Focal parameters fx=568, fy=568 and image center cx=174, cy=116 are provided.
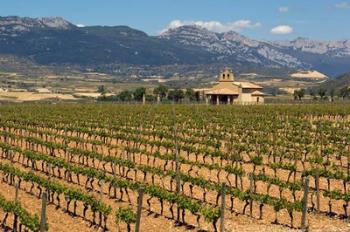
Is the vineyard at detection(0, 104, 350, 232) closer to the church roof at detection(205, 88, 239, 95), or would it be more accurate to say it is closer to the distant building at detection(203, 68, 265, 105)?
the church roof at detection(205, 88, 239, 95)

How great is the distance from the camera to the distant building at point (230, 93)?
10925cm

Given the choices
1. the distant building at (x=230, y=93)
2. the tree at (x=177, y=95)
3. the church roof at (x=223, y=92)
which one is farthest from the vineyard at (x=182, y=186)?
the tree at (x=177, y=95)

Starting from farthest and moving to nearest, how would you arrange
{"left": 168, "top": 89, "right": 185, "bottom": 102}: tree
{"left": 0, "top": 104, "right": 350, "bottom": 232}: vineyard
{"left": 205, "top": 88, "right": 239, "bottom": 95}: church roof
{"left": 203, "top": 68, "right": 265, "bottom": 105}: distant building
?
{"left": 168, "top": 89, "right": 185, "bottom": 102}: tree
{"left": 203, "top": 68, "right": 265, "bottom": 105}: distant building
{"left": 205, "top": 88, "right": 239, "bottom": 95}: church roof
{"left": 0, "top": 104, "right": 350, "bottom": 232}: vineyard

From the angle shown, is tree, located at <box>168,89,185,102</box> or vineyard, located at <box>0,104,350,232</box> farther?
tree, located at <box>168,89,185,102</box>

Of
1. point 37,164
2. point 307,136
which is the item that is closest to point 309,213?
point 37,164

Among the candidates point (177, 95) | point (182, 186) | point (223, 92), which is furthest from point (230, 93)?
point (182, 186)

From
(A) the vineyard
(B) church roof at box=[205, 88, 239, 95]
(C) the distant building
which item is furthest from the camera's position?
(C) the distant building

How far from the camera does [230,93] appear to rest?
357ft

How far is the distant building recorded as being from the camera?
10925 centimetres

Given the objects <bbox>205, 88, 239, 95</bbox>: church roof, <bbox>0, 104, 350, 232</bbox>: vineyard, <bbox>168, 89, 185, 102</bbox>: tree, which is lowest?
<bbox>168, 89, 185, 102</bbox>: tree

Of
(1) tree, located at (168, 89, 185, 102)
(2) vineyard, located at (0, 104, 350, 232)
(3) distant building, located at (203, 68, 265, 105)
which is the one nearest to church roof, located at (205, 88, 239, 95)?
(3) distant building, located at (203, 68, 265, 105)

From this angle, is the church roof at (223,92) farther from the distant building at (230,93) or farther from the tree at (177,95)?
the tree at (177,95)

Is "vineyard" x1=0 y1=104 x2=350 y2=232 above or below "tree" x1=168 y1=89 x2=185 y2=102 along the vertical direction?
above

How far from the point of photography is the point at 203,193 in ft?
83.1
